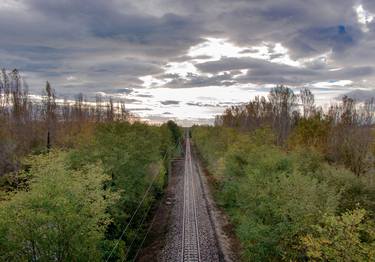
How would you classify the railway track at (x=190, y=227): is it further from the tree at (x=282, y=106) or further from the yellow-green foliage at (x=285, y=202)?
the tree at (x=282, y=106)

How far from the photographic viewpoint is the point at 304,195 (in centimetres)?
1831

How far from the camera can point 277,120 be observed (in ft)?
287

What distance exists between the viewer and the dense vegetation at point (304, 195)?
1232cm

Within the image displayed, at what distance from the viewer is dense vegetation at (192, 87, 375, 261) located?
12.3m

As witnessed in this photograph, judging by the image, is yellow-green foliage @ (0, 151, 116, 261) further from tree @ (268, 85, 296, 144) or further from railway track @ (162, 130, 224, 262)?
tree @ (268, 85, 296, 144)

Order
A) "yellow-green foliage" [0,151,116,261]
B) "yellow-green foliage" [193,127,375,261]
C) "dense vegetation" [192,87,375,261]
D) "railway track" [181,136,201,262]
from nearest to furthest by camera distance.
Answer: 1. "dense vegetation" [192,87,375,261]
2. "yellow-green foliage" [0,151,116,261]
3. "yellow-green foliage" [193,127,375,261]
4. "railway track" [181,136,201,262]

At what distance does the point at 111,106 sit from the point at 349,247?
115m

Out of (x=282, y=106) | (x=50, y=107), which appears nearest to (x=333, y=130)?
(x=282, y=106)

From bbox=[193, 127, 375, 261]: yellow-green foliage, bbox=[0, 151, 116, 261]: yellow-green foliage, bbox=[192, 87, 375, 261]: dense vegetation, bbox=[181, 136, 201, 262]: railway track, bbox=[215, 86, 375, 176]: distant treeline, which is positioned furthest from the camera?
bbox=[215, 86, 375, 176]: distant treeline

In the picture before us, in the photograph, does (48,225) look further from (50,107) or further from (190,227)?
(50,107)

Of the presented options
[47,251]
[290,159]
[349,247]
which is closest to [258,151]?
[290,159]

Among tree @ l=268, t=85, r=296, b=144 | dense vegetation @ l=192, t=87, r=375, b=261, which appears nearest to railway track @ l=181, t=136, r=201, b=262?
dense vegetation @ l=192, t=87, r=375, b=261

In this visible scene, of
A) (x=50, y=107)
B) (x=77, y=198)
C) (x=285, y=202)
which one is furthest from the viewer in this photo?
(x=50, y=107)

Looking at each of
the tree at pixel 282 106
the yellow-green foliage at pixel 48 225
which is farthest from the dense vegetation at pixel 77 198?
the tree at pixel 282 106
